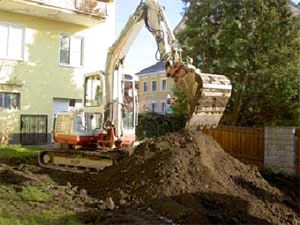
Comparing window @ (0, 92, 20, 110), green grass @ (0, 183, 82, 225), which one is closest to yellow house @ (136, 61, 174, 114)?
window @ (0, 92, 20, 110)

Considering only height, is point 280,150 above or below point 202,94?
below

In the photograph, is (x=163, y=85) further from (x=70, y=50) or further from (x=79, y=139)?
(x=79, y=139)

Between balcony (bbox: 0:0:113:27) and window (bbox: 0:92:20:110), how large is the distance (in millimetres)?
3679

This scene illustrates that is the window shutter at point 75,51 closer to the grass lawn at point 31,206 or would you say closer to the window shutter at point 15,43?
the window shutter at point 15,43

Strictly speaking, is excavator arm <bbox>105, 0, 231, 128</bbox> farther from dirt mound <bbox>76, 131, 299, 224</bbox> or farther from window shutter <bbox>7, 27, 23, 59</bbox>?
window shutter <bbox>7, 27, 23, 59</bbox>

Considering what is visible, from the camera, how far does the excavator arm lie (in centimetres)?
982

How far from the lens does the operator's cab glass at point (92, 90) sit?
41.9 feet

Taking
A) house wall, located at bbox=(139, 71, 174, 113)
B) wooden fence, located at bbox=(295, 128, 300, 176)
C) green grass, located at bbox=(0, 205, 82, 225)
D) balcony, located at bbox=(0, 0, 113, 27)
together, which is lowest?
green grass, located at bbox=(0, 205, 82, 225)

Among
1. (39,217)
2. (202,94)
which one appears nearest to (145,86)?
(202,94)

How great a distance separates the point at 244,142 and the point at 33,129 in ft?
33.8

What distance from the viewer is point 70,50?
22828 mm

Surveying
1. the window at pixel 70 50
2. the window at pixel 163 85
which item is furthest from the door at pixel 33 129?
the window at pixel 163 85

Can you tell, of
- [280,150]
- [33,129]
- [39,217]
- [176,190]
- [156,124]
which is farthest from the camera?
[156,124]

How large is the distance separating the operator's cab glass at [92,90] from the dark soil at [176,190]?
7.84 ft
